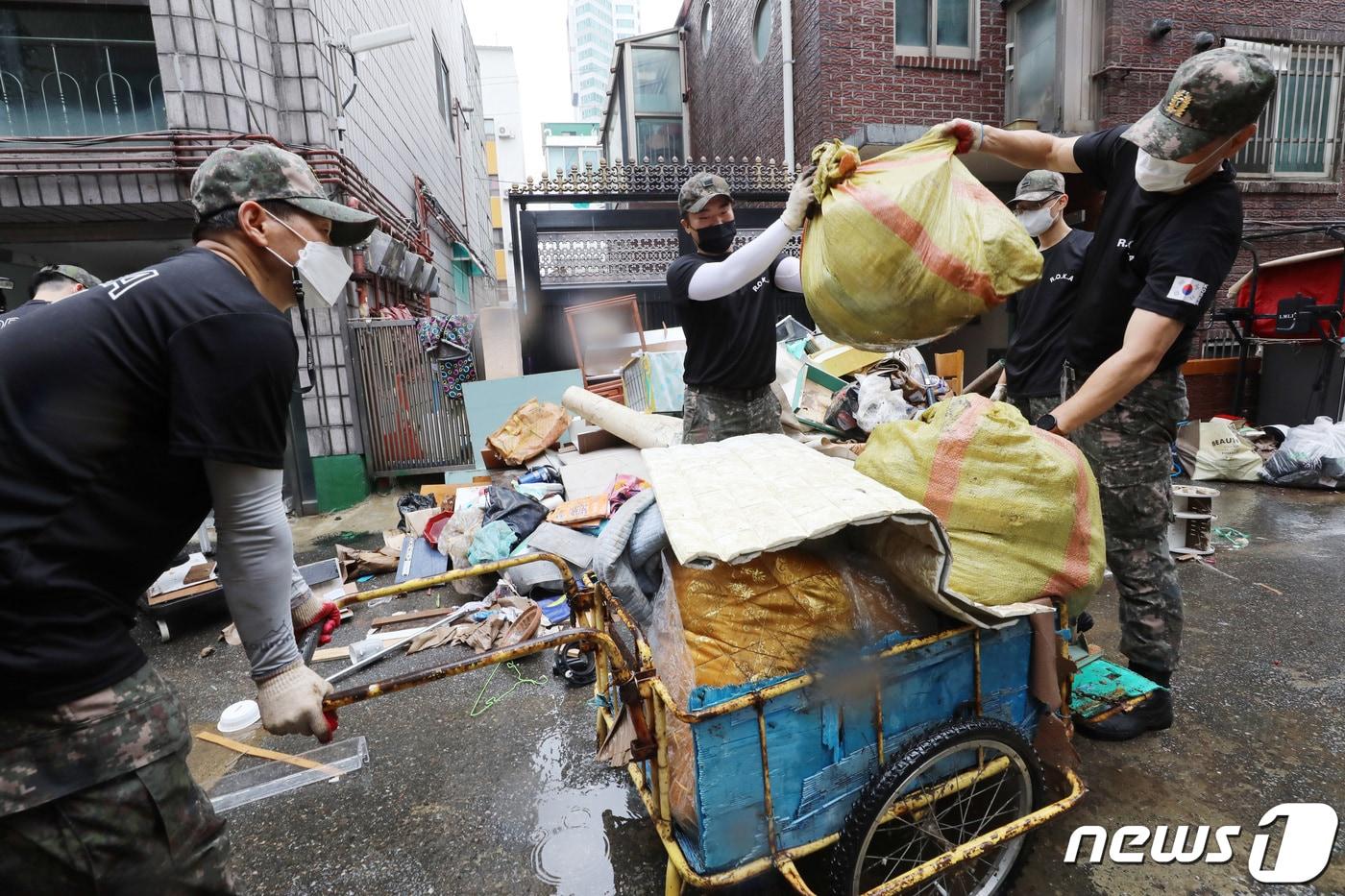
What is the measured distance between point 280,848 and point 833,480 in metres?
2.22

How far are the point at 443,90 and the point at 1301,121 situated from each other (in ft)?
47.2

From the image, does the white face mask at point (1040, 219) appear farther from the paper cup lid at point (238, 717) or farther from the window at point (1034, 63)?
the window at point (1034, 63)

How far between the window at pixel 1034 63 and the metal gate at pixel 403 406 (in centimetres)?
781

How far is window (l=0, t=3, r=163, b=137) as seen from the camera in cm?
577

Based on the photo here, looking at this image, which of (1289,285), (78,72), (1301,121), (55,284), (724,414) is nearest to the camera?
(724,414)

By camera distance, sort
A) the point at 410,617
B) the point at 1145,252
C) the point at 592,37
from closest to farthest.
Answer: the point at 1145,252, the point at 410,617, the point at 592,37

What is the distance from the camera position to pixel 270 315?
4.12ft

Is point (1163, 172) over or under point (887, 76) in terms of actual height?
under

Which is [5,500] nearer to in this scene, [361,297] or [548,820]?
[548,820]

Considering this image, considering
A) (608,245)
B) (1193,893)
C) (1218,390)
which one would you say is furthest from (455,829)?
(1218,390)

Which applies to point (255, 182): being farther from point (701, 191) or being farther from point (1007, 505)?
point (1007, 505)

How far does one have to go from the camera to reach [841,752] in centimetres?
161

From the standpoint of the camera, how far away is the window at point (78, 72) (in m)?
5.77

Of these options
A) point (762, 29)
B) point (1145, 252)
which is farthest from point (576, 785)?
point (762, 29)
